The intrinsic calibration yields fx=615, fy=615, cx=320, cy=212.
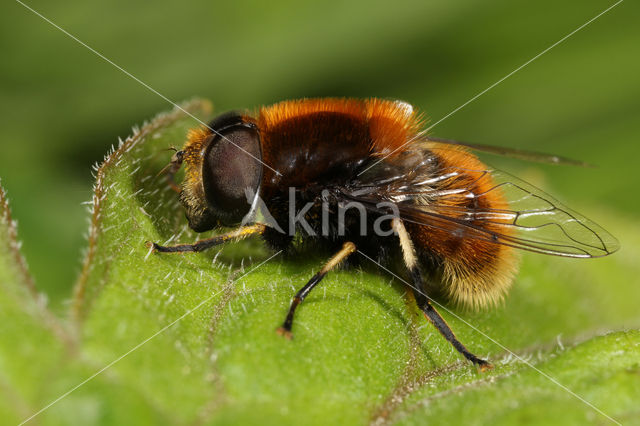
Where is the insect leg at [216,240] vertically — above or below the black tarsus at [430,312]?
above

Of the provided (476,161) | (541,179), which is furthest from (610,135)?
(476,161)

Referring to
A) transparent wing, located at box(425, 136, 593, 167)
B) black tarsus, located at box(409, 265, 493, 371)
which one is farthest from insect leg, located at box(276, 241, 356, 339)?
transparent wing, located at box(425, 136, 593, 167)

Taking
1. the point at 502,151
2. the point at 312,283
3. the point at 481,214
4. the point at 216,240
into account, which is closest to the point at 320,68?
the point at 502,151

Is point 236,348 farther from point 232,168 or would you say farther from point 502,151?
point 502,151

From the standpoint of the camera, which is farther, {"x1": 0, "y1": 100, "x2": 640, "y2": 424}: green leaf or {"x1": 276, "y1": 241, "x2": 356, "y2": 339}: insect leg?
{"x1": 276, "y1": 241, "x2": 356, "y2": 339}: insect leg

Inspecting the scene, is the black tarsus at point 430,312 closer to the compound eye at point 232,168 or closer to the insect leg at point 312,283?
the insect leg at point 312,283

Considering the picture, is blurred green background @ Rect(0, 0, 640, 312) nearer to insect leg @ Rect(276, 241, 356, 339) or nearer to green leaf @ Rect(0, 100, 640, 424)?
green leaf @ Rect(0, 100, 640, 424)

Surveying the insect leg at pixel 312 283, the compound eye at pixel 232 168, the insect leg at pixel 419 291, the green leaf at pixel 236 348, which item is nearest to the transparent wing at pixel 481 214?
the insect leg at pixel 419 291
